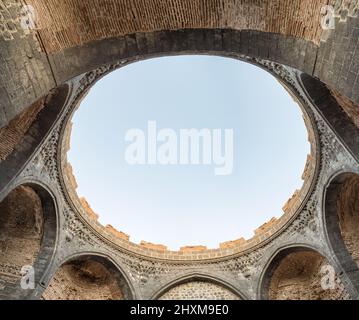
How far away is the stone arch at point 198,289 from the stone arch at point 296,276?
1178 millimetres

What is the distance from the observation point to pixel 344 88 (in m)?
3.97

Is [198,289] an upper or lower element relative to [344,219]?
lower

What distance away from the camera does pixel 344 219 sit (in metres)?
10.5

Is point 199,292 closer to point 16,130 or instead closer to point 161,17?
point 16,130

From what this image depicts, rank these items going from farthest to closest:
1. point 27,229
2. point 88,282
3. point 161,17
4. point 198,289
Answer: point 88,282
point 198,289
point 27,229
point 161,17

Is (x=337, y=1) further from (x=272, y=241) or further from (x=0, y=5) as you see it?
(x=272, y=241)

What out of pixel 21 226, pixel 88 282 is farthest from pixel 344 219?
pixel 21 226

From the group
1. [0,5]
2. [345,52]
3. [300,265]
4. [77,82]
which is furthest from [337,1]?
[300,265]

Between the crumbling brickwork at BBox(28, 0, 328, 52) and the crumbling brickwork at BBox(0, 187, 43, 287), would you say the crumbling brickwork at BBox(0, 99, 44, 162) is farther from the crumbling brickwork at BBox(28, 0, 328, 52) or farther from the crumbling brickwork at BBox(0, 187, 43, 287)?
the crumbling brickwork at BBox(28, 0, 328, 52)

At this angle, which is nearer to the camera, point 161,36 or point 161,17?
point 161,17

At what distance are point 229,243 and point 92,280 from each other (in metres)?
5.06

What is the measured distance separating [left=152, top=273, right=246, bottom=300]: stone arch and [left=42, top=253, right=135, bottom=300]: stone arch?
1244mm

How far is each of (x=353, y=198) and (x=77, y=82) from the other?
8551 millimetres

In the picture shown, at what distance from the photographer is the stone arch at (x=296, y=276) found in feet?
36.3
